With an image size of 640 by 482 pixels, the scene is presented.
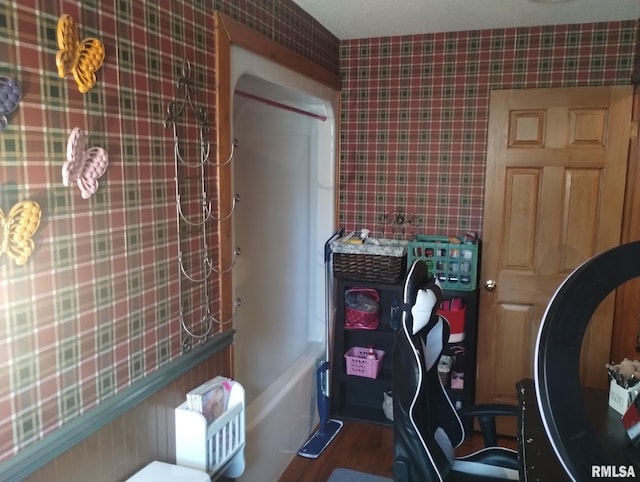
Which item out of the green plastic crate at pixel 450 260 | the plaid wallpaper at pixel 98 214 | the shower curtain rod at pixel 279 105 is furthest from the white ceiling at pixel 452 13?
the green plastic crate at pixel 450 260

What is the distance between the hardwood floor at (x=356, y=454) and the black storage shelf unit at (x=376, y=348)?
0.09 m

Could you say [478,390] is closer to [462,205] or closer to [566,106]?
[462,205]

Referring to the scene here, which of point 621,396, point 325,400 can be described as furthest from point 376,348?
point 621,396

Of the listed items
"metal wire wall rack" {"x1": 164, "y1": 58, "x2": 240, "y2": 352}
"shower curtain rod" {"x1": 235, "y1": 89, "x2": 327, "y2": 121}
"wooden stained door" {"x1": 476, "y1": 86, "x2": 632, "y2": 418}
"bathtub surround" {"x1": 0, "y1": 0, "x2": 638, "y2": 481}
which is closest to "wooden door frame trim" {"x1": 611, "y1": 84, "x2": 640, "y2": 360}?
"wooden stained door" {"x1": 476, "y1": 86, "x2": 632, "y2": 418}

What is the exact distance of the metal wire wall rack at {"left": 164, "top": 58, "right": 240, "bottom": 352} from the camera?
5.71 ft

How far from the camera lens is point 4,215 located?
1.12 m

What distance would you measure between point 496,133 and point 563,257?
0.78 metres

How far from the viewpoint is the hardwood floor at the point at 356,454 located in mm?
2791

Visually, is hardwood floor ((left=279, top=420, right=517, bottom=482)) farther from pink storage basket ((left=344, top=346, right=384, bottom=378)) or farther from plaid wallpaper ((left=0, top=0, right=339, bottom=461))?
plaid wallpaper ((left=0, top=0, right=339, bottom=461))

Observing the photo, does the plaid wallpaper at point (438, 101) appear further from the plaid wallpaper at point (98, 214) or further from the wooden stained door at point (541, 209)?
the plaid wallpaper at point (98, 214)

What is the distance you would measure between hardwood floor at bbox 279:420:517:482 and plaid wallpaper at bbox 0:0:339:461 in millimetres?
1294

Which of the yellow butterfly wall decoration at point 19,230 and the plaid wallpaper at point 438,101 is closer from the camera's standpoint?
the yellow butterfly wall decoration at point 19,230

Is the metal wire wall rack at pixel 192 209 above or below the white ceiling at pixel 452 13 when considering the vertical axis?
below

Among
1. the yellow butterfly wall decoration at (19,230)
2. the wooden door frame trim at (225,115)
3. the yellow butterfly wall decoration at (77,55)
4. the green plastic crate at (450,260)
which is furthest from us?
the green plastic crate at (450,260)
